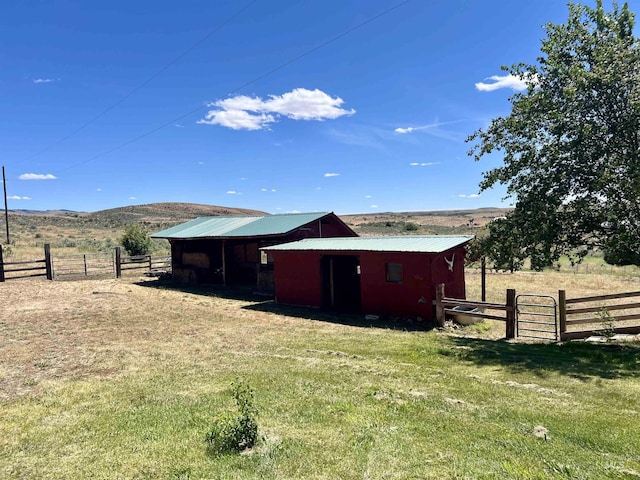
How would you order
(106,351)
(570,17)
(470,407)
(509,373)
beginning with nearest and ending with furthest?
(470,407)
(509,373)
(106,351)
(570,17)

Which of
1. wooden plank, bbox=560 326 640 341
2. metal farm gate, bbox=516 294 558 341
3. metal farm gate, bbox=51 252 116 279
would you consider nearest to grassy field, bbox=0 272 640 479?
wooden plank, bbox=560 326 640 341

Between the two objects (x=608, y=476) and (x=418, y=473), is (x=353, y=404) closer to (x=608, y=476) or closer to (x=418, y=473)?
(x=418, y=473)

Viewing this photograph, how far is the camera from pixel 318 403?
5984 millimetres

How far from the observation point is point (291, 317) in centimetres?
1446

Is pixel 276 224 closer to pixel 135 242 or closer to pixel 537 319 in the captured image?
pixel 537 319

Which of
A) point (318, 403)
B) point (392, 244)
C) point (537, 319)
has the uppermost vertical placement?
point (392, 244)

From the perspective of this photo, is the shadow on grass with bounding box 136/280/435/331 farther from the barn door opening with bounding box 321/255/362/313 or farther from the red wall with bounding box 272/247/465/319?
the barn door opening with bounding box 321/255/362/313

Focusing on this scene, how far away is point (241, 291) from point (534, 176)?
1419cm

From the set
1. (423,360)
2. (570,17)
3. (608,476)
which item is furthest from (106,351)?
(570,17)

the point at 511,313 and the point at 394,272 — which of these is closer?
the point at 511,313

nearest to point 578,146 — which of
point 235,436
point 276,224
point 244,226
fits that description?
point 235,436

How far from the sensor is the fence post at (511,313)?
11.1m

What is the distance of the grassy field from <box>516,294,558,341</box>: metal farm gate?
1.04 metres

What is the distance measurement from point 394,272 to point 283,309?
15.0 ft
